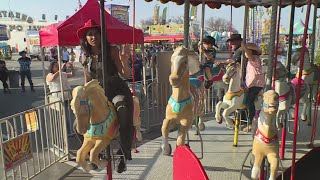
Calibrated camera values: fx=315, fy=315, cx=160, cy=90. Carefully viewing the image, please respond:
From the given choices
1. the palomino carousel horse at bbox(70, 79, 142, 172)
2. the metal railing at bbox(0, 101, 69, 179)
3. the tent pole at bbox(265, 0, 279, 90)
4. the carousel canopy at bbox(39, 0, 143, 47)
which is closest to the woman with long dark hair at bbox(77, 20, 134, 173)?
the palomino carousel horse at bbox(70, 79, 142, 172)

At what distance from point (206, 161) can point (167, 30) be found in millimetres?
26352

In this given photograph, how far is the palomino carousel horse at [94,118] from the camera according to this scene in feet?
7.42

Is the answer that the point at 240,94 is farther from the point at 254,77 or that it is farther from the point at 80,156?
the point at 80,156

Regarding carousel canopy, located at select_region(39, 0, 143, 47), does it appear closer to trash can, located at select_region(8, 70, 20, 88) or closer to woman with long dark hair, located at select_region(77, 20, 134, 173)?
woman with long dark hair, located at select_region(77, 20, 134, 173)

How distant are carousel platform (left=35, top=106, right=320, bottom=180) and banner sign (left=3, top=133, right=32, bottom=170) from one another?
50 cm

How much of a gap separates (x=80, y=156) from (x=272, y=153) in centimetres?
161

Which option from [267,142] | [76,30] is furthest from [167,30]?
[267,142]

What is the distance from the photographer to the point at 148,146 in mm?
5113

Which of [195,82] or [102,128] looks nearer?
[102,128]

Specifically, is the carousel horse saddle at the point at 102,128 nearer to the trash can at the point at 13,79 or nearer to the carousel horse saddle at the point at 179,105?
the carousel horse saddle at the point at 179,105

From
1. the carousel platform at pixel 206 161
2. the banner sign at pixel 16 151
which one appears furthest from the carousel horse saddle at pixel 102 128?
the banner sign at pixel 16 151

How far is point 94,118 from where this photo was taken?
2438mm

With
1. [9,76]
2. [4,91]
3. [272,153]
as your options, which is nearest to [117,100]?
[272,153]

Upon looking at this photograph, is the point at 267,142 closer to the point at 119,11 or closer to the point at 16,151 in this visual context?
the point at 16,151
